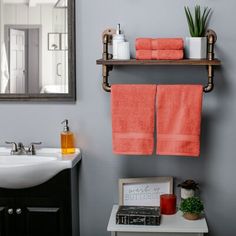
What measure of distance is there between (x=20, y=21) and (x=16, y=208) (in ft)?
3.01

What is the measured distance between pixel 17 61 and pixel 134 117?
0.66 metres

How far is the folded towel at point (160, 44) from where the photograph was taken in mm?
2447

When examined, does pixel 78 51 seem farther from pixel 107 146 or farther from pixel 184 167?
pixel 184 167

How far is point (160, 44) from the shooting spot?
2445mm

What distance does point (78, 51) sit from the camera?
8.73 feet

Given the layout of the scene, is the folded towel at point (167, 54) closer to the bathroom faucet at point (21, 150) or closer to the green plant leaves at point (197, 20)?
the green plant leaves at point (197, 20)

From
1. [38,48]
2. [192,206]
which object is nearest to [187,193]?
[192,206]

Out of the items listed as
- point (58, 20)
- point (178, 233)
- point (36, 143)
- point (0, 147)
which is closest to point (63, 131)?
point (36, 143)

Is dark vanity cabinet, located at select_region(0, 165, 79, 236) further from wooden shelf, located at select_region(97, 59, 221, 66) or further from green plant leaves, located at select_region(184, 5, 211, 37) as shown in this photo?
green plant leaves, located at select_region(184, 5, 211, 37)

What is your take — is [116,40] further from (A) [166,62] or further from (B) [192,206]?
(B) [192,206]

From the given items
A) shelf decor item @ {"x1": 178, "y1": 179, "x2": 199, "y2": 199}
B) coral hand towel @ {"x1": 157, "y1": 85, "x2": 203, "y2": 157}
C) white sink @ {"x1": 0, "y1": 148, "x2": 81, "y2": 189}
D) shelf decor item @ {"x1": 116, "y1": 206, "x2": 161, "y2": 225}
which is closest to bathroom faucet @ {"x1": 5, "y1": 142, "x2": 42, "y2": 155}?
white sink @ {"x1": 0, "y1": 148, "x2": 81, "y2": 189}

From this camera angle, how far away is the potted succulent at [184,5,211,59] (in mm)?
2477

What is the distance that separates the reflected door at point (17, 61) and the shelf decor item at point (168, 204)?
888 mm

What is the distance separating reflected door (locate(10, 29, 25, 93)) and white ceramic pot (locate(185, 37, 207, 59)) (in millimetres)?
828
